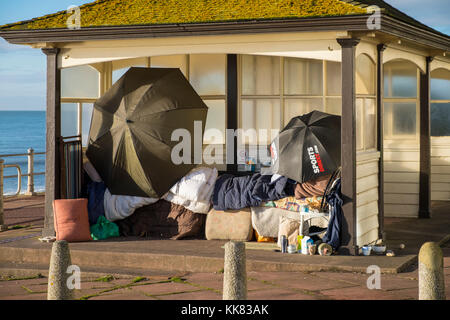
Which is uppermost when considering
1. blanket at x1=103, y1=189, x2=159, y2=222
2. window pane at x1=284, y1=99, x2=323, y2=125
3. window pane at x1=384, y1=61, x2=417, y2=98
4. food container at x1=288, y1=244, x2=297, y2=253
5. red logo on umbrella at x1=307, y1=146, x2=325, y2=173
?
window pane at x1=384, y1=61, x2=417, y2=98

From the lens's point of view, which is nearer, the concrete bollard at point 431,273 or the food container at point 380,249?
the concrete bollard at point 431,273

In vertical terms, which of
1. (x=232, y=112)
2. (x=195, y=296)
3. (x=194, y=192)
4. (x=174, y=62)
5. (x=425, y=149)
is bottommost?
(x=195, y=296)

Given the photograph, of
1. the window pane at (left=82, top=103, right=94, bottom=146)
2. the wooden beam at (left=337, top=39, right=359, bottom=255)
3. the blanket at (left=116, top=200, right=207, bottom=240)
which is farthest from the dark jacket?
the window pane at (left=82, top=103, right=94, bottom=146)

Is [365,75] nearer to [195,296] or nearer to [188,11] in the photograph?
[188,11]

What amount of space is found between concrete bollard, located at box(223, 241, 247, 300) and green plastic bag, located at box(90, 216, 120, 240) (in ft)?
16.2

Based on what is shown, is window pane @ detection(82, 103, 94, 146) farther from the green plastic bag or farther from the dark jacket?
the dark jacket

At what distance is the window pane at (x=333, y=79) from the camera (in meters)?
12.6

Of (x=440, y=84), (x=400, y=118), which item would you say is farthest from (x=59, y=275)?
(x=440, y=84)

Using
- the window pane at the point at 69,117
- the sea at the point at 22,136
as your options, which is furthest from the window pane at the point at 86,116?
the sea at the point at 22,136

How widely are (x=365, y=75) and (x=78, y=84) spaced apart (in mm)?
5148

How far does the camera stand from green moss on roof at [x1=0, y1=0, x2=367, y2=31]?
10453mm

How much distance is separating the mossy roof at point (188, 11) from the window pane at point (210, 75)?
1.36m

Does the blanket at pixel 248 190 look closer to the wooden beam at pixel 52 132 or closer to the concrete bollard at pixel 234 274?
the wooden beam at pixel 52 132

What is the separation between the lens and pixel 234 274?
271 inches
